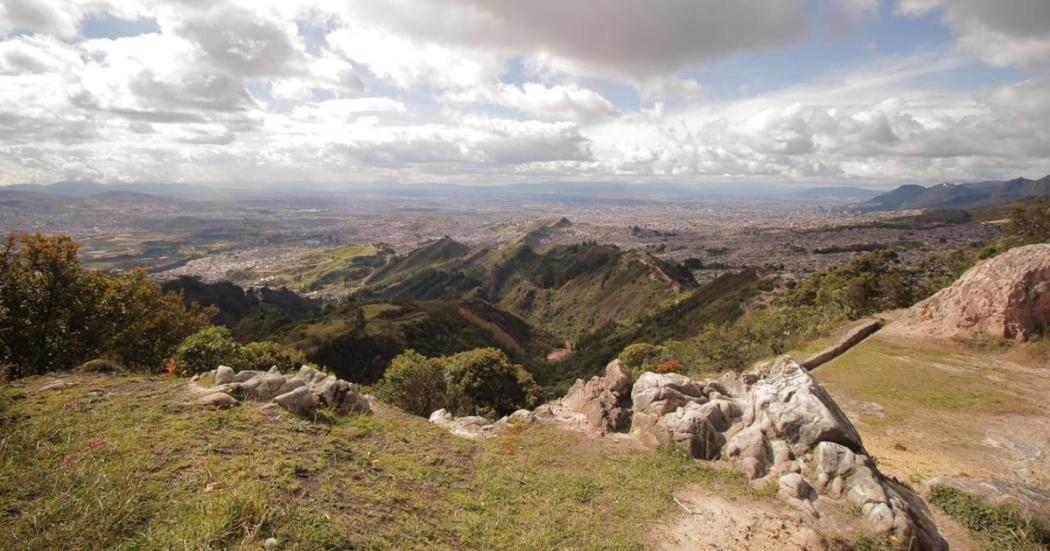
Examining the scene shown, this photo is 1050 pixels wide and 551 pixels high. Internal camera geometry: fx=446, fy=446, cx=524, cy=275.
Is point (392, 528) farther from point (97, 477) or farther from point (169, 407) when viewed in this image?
point (169, 407)

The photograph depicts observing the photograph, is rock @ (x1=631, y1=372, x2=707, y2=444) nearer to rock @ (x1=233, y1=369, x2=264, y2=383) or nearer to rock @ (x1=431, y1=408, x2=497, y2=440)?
rock @ (x1=431, y1=408, x2=497, y2=440)

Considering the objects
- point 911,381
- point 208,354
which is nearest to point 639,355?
point 911,381

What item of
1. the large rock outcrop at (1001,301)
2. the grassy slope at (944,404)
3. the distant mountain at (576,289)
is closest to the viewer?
the grassy slope at (944,404)

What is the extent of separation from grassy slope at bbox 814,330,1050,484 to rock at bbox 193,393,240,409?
69.5ft

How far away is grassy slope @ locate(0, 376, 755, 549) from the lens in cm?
736

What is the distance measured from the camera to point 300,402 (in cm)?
1455

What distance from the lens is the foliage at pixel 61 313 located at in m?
18.5

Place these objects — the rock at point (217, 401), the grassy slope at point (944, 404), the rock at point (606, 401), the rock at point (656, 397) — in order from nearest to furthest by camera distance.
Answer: the rock at point (217, 401) → the grassy slope at point (944, 404) → the rock at point (656, 397) → the rock at point (606, 401)

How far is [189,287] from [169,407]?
14478 centimetres

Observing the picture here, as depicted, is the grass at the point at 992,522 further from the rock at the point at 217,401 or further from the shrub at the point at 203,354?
the shrub at the point at 203,354

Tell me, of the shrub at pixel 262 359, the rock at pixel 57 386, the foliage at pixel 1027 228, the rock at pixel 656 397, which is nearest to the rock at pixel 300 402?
the rock at pixel 57 386

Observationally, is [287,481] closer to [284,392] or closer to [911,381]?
[284,392]

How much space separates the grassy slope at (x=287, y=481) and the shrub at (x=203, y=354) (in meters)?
5.51

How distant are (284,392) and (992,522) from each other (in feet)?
68.1
